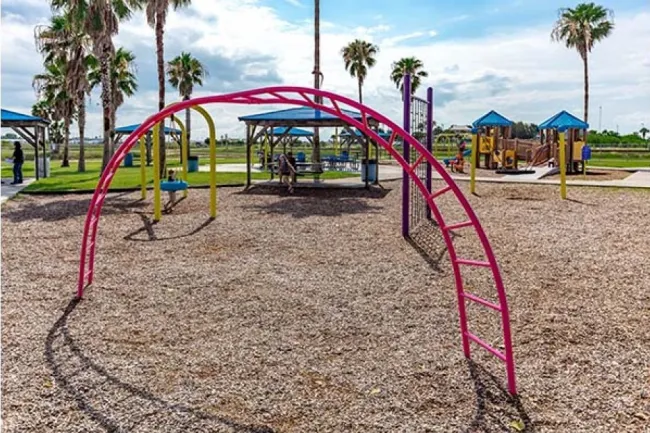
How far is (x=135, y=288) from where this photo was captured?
19.7 feet

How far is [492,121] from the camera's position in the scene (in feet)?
87.6

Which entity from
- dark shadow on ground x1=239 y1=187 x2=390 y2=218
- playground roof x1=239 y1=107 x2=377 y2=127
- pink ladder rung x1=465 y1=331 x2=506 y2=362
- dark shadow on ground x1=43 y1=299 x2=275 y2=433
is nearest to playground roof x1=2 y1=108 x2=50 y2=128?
playground roof x1=239 y1=107 x2=377 y2=127

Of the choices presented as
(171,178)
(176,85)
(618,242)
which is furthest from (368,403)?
(176,85)

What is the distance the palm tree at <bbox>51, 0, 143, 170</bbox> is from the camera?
1795cm

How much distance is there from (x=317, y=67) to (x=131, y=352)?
1879 centimetres

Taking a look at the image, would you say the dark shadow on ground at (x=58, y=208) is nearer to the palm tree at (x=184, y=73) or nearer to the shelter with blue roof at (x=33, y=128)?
the shelter with blue roof at (x=33, y=128)

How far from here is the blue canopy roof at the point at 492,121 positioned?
2655 centimetres

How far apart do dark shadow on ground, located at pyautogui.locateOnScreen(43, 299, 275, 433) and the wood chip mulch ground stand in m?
0.01

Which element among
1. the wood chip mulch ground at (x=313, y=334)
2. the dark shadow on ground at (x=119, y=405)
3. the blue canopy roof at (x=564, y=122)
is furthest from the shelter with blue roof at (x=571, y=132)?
the dark shadow on ground at (x=119, y=405)

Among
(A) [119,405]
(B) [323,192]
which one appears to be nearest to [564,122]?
(B) [323,192]

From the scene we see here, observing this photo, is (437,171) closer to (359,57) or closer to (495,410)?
(495,410)

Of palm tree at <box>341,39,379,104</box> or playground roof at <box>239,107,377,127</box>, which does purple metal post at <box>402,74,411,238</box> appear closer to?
playground roof at <box>239,107,377,127</box>

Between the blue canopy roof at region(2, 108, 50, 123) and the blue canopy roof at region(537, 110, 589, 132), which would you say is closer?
the blue canopy roof at region(2, 108, 50, 123)

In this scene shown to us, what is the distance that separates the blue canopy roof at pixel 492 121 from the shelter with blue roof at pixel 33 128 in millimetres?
19541
